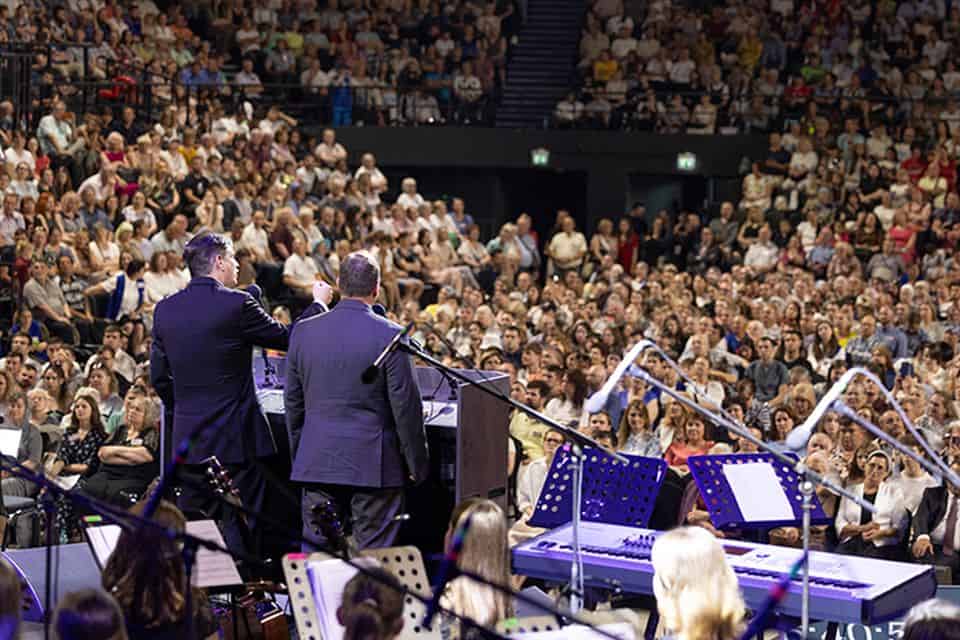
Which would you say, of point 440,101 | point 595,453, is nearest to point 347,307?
point 595,453

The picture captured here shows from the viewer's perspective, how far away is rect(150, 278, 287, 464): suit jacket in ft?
19.0

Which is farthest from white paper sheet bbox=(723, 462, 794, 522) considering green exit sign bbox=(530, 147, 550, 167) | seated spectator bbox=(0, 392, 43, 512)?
green exit sign bbox=(530, 147, 550, 167)

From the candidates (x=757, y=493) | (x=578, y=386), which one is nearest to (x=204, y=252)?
(x=757, y=493)

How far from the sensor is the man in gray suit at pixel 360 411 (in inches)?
223

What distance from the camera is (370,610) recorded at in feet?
12.9

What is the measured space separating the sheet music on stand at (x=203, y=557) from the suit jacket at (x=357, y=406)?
0.77 meters

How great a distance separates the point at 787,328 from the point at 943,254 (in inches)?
173

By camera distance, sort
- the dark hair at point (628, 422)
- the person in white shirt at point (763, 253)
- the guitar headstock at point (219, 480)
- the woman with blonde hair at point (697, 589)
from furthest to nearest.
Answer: the person in white shirt at point (763, 253), the dark hair at point (628, 422), the guitar headstock at point (219, 480), the woman with blonde hair at point (697, 589)

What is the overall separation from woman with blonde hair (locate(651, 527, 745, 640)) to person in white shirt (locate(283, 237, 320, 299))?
35.2 ft

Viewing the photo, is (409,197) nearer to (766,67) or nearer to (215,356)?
(766,67)

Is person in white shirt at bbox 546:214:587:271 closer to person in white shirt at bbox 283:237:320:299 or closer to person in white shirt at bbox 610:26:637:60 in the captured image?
person in white shirt at bbox 610:26:637:60

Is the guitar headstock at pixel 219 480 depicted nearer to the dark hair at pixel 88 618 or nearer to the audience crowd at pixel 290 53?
the dark hair at pixel 88 618

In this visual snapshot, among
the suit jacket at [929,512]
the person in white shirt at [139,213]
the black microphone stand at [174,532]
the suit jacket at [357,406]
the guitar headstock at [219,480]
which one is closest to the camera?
the black microphone stand at [174,532]

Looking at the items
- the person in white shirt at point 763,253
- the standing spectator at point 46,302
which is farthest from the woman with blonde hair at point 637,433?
the person in white shirt at point 763,253
